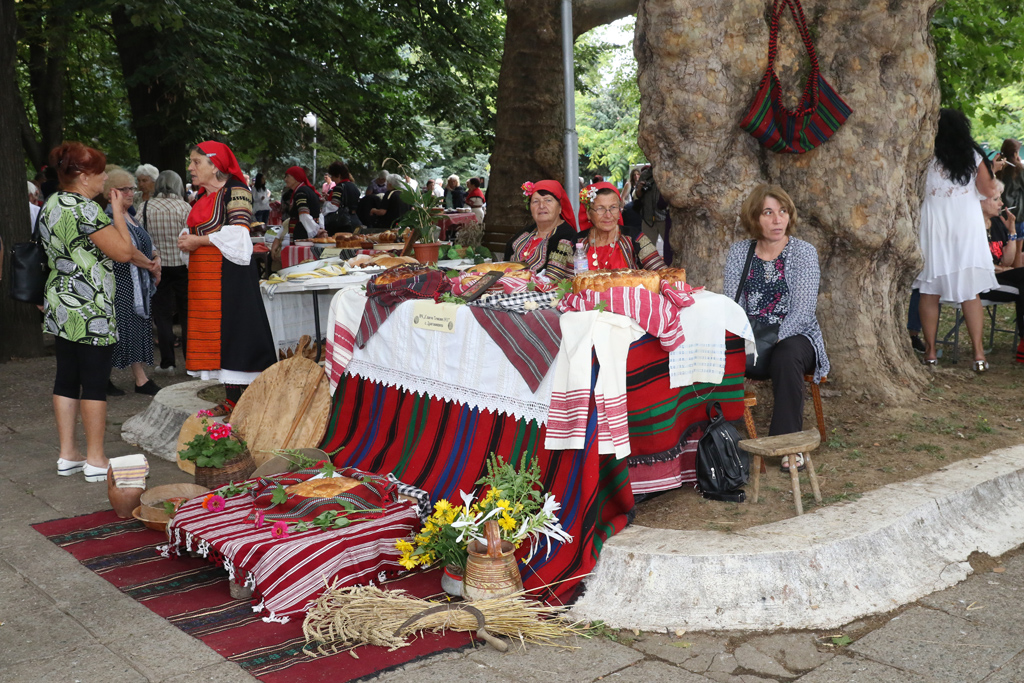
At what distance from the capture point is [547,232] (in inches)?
242

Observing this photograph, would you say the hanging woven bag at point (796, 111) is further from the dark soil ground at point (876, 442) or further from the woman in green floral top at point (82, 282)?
the woman in green floral top at point (82, 282)

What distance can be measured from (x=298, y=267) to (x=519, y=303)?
2576 mm

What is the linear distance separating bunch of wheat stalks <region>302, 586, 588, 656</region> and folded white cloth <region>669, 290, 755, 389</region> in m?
1.36

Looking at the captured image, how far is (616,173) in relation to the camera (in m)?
36.6

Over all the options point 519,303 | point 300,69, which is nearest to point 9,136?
point 300,69

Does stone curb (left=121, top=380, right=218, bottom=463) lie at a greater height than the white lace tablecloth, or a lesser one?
lesser

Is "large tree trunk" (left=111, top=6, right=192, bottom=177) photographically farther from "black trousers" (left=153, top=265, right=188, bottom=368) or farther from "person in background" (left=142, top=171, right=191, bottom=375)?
"black trousers" (left=153, top=265, right=188, bottom=368)

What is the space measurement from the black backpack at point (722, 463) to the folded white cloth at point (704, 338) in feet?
0.85

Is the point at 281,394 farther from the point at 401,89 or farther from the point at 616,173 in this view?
the point at 616,173

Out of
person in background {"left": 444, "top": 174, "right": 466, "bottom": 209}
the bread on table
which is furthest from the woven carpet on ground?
person in background {"left": 444, "top": 174, "right": 466, "bottom": 209}

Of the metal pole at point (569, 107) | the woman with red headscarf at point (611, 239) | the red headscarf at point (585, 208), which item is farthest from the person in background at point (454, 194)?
the woman with red headscarf at point (611, 239)

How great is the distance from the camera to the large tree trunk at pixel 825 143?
5723 millimetres

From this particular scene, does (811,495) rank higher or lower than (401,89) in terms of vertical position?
lower

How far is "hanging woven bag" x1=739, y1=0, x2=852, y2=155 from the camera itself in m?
5.73
